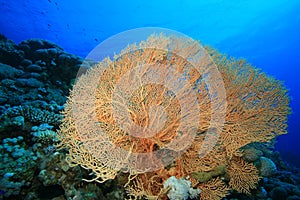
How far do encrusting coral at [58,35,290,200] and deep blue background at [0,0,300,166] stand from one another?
122ft

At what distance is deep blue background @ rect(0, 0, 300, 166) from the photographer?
130 ft

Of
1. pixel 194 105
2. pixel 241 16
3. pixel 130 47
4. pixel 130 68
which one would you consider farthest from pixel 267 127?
pixel 241 16

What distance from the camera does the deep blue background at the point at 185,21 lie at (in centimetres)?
3953

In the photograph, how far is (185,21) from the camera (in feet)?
161

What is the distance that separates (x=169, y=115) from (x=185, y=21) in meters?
51.7

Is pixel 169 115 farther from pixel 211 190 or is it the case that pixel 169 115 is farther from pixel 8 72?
pixel 8 72

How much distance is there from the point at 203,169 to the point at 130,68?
8.10ft

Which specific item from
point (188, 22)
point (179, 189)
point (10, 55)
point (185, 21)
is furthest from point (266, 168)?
point (188, 22)

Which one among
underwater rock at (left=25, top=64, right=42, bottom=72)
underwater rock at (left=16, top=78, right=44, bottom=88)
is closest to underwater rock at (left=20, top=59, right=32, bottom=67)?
underwater rock at (left=25, top=64, right=42, bottom=72)

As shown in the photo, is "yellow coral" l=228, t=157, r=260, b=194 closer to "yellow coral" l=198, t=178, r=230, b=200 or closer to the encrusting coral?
the encrusting coral

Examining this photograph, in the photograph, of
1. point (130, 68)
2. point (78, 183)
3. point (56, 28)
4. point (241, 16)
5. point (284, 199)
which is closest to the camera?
point (130, 68)

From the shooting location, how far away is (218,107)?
3.46m

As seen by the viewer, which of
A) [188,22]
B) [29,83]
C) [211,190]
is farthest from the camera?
[188,22]

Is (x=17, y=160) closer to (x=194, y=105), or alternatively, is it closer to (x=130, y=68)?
(x=130, y=68)
